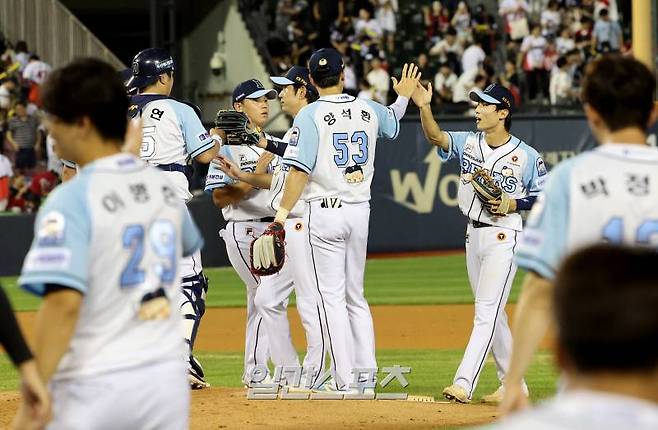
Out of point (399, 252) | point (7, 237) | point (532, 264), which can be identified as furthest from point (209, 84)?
point (532, 264)

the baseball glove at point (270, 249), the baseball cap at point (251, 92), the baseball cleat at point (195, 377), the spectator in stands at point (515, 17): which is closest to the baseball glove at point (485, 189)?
the baseball glove at point (270, 249)

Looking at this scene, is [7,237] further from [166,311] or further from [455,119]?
[166,311]

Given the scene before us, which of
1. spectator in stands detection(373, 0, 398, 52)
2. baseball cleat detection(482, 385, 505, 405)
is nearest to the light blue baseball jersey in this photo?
baseball cleat detection(482, 385, 505, 405)

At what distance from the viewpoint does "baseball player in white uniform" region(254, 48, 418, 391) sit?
8.66m

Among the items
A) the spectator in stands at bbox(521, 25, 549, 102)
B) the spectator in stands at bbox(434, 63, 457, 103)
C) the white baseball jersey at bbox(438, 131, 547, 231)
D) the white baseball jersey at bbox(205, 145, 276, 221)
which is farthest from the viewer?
the spectator in stands at bbox(521, 25, 549, 102)

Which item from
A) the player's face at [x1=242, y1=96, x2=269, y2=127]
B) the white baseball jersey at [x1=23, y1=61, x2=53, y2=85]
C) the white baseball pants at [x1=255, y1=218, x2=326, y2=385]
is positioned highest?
the white baseball jersey at [x1=23, y1=61, x2=53, y2=85]

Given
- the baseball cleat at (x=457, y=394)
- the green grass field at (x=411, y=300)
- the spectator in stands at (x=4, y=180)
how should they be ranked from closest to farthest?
the baseball cleat at (x=457, y=394)
the green grass field at (x=411, y=300)
the spectator in stands at (x=4, y=180)

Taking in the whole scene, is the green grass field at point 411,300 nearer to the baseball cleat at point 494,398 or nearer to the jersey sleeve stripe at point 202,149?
the baseball cleat at point 494,398

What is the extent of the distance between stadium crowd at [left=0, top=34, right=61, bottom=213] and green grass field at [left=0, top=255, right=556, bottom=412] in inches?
128

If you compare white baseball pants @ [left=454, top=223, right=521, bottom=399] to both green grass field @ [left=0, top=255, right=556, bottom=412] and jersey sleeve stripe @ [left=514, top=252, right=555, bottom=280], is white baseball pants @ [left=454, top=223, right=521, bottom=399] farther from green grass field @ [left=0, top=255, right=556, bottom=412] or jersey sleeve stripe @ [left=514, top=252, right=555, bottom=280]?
jersey sleeve stripe @ [left=514, top=252, right=555, bottom=280]

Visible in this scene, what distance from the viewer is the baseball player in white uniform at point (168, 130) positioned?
8.95m

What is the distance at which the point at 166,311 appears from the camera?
4.02 m

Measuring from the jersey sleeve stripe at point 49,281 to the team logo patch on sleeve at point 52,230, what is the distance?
0.09 meters

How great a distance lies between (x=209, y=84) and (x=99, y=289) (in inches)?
1009
